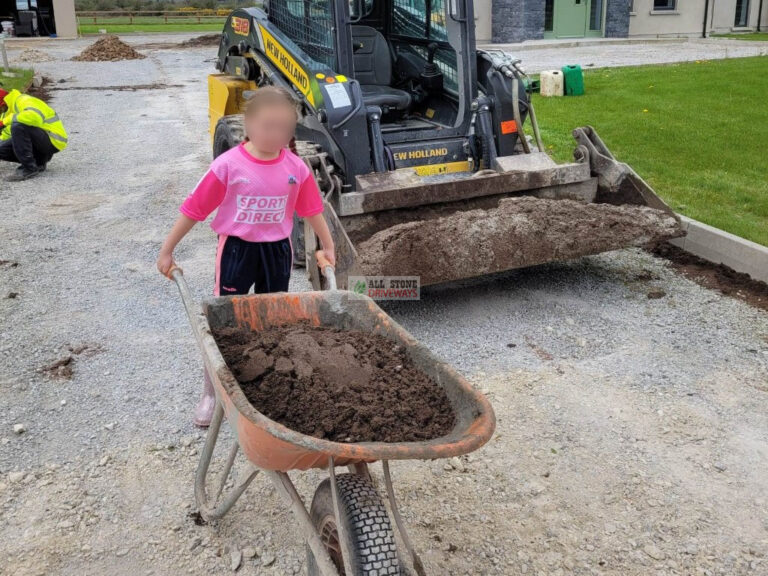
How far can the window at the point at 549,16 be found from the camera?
83.2 ft

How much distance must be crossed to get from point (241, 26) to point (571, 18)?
803 inches

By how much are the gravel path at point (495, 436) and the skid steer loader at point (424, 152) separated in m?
0.55

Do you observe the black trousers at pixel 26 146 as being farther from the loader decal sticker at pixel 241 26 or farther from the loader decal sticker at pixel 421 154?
the loader decal sticker at pixel 421 154

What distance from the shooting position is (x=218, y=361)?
2.53 meters

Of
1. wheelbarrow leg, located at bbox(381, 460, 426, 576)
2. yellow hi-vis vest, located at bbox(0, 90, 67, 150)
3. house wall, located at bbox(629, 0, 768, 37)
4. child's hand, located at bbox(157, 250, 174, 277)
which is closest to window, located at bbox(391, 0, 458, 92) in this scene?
child's hand, located at bbox(157, 250, 174, 277)

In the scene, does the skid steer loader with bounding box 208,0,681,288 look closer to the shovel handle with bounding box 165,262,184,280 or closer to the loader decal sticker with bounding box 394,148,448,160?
the loader decal sticker with bounding box 394,148,448,160

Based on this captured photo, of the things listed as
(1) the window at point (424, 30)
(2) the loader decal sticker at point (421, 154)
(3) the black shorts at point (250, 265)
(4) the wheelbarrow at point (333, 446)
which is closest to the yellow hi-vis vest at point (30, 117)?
(1) the window at point (424, 30)

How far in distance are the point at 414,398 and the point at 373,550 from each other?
0.51 m

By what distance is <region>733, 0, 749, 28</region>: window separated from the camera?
29719mm

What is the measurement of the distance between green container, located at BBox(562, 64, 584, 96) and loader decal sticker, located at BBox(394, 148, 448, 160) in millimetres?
8303

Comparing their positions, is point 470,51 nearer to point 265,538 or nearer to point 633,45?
point 265,538

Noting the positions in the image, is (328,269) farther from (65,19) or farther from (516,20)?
(65,19)

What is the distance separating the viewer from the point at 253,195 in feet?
10.9

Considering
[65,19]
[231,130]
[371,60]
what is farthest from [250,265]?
Result: [65,19]
